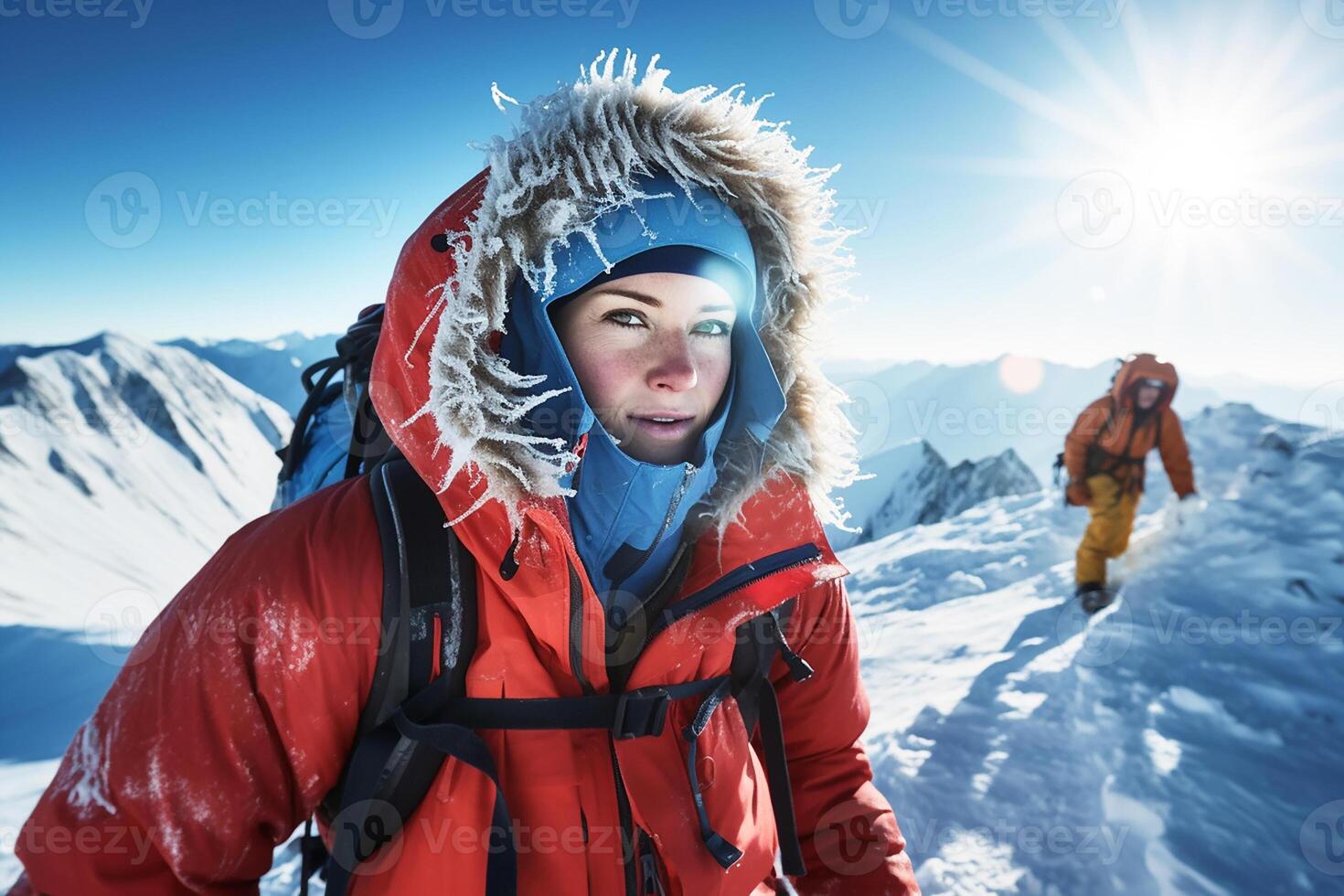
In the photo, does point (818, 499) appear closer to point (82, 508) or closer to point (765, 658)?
point (765, 658)

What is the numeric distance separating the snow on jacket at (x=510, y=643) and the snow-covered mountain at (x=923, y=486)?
41.2 ft

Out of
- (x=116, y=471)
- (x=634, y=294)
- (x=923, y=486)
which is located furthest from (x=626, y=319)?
(x=116, y=471)

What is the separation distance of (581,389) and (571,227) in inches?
14.8

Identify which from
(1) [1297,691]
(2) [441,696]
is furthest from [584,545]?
(1) [1297,691]

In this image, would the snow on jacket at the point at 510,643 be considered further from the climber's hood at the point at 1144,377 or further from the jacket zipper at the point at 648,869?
the climber's hood at the point at 1144,377

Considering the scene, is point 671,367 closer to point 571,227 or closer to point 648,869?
point 571,227

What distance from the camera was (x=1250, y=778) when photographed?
3193 millimetres

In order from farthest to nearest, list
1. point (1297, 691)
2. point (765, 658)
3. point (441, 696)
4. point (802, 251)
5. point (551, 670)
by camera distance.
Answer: point (1297, 691)
point (802, 251)
point (765, 658)
point (551, 670)
point (441, 696)

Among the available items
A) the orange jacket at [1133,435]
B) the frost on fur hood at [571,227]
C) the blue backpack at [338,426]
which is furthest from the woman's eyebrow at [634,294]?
the orange jacket at [1133,435]

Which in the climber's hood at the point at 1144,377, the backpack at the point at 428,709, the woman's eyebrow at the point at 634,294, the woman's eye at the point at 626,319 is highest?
the woman's eyebrow at the point at 634,294

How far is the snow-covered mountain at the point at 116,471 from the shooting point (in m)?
9.42

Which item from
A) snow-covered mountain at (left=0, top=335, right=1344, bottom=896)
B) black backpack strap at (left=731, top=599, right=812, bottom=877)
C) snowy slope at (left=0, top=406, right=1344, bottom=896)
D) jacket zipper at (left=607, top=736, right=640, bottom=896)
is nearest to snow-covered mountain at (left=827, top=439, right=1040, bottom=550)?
snow-covered mountain at (left=0, top=335, right=1344, bottom=896)

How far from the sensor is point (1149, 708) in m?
3.77

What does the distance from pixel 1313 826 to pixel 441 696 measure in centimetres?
405
